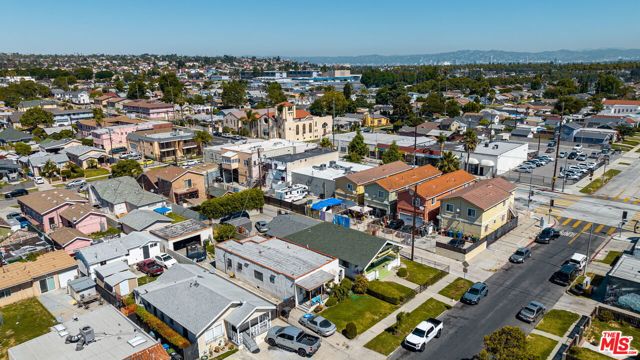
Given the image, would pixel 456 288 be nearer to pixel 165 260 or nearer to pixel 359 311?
pixel 359 311

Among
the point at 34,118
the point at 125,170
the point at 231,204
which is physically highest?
the point at 34,118

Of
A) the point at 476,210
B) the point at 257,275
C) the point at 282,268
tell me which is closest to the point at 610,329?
the point at 476,210

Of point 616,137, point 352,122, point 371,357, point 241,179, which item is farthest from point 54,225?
point 616,137

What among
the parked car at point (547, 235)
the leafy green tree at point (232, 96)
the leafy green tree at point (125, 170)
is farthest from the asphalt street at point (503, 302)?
the leafy green tree at point (232, 96)

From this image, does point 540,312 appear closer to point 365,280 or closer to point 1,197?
point 365,280

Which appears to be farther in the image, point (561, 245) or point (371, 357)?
point (561, 245)

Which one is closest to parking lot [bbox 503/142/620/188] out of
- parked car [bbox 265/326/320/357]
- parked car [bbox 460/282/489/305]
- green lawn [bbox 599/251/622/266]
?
green lawn [bbox 599/251/622/266]
